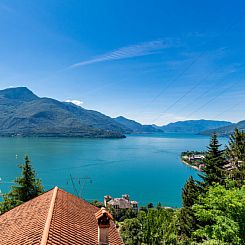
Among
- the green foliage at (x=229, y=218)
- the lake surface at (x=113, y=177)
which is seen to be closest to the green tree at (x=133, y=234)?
the green foliage at (x=229, y=218)

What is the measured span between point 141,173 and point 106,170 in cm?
1546

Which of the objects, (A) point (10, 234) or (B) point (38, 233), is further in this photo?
(A) point (10, 234)

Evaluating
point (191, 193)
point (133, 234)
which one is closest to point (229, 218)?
point (191, 193)

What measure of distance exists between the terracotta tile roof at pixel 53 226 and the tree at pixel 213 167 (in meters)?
13.5

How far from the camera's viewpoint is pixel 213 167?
21172 mm

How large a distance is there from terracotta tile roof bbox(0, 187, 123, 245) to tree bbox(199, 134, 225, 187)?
13.5m

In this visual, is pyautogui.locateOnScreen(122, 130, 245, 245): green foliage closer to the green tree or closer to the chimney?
the green tree

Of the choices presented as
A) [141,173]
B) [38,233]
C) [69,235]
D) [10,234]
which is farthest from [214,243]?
[141,173]

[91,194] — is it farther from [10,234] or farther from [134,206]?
[10,234]

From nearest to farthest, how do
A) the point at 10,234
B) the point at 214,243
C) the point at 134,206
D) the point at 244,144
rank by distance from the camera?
the point at 10,234, the point at 214,243, the point at 244,144, the point at 134,206

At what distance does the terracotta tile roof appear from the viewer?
277 inches

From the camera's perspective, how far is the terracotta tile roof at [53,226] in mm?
7045

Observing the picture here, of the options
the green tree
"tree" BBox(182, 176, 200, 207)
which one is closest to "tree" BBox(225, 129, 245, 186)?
"tree" BBox(182, 176, 200, 207)

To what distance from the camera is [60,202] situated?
33.4 ft
